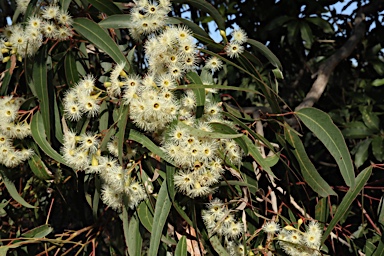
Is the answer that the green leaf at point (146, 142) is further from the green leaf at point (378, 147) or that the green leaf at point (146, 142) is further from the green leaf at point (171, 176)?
the green leaf at point (378, 147)

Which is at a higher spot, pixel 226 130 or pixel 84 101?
pixel 84 101

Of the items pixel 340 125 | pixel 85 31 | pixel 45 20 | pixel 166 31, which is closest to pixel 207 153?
pixel 166 31

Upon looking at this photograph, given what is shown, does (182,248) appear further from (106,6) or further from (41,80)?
(106,6)

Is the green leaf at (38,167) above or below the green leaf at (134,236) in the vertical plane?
above

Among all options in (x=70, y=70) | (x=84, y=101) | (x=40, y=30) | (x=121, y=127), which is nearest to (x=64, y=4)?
(x=40, y=30)

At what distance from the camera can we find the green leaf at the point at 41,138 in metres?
1.24

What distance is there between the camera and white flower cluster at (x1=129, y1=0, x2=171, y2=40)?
1165 millimetres

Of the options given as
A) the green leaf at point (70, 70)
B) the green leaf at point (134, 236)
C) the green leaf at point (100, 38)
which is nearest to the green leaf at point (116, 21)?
the green leaf at point (100, 38)

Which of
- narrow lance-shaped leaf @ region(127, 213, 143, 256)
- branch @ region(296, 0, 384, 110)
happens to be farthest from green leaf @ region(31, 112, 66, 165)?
branch @ region(296, 0, 384, 110)

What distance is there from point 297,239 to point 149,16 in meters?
0.68

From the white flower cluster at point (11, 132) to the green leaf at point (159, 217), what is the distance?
1.45ft

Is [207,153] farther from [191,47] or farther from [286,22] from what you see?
[286,22]

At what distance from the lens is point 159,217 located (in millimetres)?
1113

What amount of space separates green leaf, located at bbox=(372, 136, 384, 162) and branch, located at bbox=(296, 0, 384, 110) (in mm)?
343
